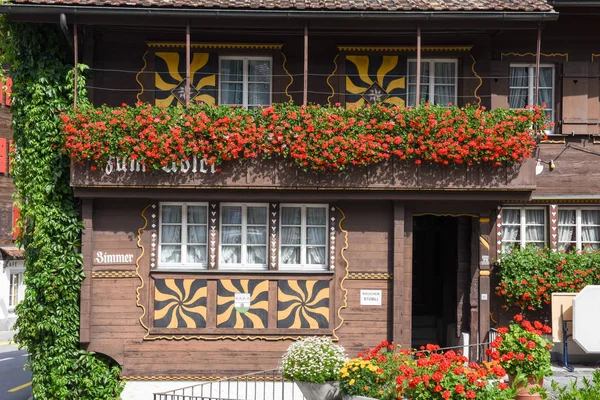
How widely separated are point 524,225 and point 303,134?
20.0 feet

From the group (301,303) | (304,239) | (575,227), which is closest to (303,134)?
(304,239)

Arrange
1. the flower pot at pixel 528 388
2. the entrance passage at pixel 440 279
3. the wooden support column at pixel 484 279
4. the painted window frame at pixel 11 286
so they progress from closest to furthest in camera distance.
→ the flower pot at pixel 528 388 < the wooden support column at pixel 484 279 < the entrance passage at pixel 440 279 < the painted window frame at pixel 11 286

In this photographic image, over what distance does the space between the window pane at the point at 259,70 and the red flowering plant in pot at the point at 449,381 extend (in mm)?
8105

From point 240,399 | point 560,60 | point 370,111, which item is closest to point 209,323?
point 240,399

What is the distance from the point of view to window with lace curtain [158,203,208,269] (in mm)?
18078

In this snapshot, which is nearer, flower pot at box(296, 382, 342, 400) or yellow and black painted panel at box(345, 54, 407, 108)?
flower pot at box(296, 382, 342, 400)

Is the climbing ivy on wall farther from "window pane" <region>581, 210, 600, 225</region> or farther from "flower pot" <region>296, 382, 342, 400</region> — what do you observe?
"window pane" <region>581, 210, 600, 225</region>

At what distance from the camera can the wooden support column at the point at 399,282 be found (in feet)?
58.3

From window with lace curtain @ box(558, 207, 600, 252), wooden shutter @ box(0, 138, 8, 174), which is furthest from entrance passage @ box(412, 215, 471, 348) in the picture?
wooden shutter @ box(0, 138, 8, 174)

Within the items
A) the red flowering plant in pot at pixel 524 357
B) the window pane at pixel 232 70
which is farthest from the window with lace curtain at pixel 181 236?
the red flowering plant in pot at pixel 524 357

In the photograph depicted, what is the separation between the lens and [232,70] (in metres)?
18.9

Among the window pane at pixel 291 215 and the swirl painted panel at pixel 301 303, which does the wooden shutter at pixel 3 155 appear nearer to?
the window pane at pixel 291 215

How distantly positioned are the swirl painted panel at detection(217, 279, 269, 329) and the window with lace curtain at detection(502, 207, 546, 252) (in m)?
5.75

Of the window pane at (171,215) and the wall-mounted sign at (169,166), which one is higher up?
the wall-mounted sign at (169,166)
